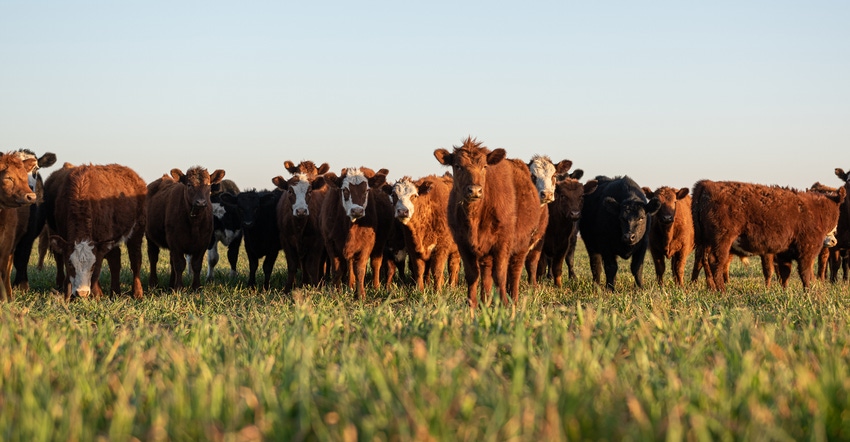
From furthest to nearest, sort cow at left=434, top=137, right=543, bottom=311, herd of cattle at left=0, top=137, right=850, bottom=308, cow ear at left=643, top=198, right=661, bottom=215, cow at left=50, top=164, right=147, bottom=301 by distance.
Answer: cow ear at left=643, top=198, right=661, bottom=215
cow at left=50, top=164, right=147, bottom=301
herd of cattle at left=0, top=137, right=850, bottom=308
cow at left=434, top=137, right=543, bottom=311

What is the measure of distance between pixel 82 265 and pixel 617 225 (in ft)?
26.7

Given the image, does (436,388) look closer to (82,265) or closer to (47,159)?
(82,265)

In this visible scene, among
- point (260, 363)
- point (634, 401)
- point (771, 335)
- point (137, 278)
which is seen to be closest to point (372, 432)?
point (634, 401)

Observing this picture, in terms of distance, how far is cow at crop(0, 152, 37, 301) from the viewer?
9773 millimetres

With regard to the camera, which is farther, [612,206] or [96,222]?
[612,206]

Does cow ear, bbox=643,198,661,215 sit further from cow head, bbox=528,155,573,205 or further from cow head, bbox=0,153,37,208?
cow head, bbox=0,153,37,208

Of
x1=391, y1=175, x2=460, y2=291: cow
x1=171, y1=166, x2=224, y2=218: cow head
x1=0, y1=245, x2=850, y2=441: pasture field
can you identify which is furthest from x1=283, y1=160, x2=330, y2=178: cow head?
x1=0, y1=245, x2=850, y2=441: pasture field

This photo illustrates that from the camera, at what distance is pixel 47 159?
1180 cm

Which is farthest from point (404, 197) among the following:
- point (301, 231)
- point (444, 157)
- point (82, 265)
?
point (82, 265)

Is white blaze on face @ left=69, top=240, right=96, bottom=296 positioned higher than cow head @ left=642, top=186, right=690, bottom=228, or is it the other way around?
cow head @ left=642, top=186, right=690, bottom=228

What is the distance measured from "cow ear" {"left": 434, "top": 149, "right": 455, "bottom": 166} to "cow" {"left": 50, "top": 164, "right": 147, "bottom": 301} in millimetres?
4715

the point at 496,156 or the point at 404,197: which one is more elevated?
the point at 496,156

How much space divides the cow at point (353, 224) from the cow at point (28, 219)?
13.2ft

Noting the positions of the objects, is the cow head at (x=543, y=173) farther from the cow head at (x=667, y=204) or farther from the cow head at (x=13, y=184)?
the cow head at (x=13, y=184)
